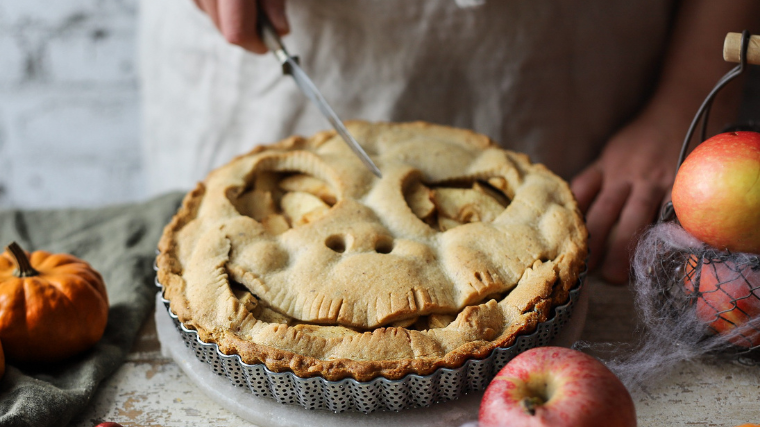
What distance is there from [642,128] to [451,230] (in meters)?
0.87

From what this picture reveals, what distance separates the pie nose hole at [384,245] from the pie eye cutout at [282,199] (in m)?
0.13

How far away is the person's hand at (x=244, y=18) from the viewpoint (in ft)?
4.35

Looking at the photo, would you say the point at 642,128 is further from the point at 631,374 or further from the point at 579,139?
the point at 631,374

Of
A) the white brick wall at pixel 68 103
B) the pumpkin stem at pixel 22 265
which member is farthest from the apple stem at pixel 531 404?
the white brick wall at pixel 68 103

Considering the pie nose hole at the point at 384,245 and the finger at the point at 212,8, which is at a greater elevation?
the finger at the point at 212,8

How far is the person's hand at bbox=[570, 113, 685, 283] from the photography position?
1.40 m

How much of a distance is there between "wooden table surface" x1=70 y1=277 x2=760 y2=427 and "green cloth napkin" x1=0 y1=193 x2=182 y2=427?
4cm

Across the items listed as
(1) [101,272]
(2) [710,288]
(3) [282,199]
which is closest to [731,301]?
(2) [710,288]

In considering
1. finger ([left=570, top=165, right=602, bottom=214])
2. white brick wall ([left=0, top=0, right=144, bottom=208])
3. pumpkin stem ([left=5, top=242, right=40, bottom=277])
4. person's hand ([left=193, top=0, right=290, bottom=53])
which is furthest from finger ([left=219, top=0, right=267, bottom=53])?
white brick wall ([left=0, top=0, right=144, bottom=208])

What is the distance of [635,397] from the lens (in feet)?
3.33

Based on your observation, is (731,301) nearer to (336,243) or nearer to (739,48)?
(739,48)

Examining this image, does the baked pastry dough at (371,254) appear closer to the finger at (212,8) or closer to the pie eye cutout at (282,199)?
the pie eye cutout at (282,199)

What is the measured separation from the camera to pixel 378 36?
66.6 inches

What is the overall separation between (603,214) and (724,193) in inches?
22.8
